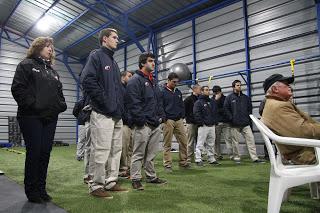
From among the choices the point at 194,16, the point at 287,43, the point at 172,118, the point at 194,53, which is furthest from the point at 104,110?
the point at 194,16

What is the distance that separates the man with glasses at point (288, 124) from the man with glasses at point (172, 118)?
3330 millimetres

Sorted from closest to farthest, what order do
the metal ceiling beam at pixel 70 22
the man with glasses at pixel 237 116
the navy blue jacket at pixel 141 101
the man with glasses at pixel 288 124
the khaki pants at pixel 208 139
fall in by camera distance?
the man with glasses at pixel 288 124, the navy blue jacket at pixel 141 101, the khaki pants at pixel 208 139, the man with glasses at pixel 237 116, the metal ceiling beam at pixel 70 22

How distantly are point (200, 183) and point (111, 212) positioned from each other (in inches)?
75.3

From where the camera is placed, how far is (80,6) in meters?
13.4

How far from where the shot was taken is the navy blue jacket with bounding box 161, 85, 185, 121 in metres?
6.04

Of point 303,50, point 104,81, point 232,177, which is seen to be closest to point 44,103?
point 104,81

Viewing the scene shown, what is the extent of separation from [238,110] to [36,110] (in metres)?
5.51

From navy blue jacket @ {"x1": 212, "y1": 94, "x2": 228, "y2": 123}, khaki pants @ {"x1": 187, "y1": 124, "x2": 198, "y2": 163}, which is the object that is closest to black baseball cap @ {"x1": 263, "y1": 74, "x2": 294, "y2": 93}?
khaki pants @ {"x1": 187, "y1": 124, "x2": 198, "y2": 163}

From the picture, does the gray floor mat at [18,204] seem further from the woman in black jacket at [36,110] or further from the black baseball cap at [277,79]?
the black baseball cap at [277,79]

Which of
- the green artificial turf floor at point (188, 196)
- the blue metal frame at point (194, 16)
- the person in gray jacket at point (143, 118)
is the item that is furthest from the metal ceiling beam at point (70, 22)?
the green artificial turf floor at point (188, 196)

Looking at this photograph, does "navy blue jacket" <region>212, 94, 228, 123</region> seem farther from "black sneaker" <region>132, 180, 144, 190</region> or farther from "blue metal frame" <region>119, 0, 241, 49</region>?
"black sneaker" <region>132, 180, 144, 190</region>

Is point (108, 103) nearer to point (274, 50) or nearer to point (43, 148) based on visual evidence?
point (43, 148)

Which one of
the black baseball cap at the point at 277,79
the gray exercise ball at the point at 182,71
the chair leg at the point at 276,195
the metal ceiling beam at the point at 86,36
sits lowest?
the chair leg at the point at 276,195

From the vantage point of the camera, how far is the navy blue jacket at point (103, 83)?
343cm
